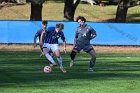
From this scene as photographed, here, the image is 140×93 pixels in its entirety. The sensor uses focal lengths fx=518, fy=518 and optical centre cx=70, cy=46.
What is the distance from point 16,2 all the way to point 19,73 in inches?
1952

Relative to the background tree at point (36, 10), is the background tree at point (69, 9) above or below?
below

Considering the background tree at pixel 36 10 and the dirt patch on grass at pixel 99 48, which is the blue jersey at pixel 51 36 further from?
the background tree at pixel 36 10

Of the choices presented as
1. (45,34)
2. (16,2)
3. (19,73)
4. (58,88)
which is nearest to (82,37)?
(45,34)

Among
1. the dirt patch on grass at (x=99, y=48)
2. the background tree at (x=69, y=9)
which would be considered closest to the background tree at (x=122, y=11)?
the background tree at (x=69, y=9)

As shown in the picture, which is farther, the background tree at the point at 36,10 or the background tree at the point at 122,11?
the background tree at the point at 122,11

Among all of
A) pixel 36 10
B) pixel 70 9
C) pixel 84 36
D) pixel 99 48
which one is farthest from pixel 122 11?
pixel 84 36

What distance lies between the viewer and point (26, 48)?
3531 cm

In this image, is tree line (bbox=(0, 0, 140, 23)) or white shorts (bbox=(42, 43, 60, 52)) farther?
tree line (bbox=(0, 0, 140, 23))

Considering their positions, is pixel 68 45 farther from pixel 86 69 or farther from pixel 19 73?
pixel 19 73

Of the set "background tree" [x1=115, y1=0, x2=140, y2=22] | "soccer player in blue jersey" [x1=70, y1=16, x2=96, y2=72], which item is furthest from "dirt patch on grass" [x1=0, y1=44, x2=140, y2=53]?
"soccer player in blue jersey" [x1=70, y1=16, x2=96, y2=72]

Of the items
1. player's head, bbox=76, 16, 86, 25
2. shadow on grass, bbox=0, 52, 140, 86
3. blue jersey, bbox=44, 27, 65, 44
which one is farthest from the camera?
player's head, bbox=76, 16, 86, 25

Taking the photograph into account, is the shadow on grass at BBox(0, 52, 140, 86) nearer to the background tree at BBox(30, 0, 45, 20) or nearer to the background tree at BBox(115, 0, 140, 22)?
the background tree at BBox(30, 0, 45, 20)

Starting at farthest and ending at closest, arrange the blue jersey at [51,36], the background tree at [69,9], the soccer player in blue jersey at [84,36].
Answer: the background tree at [69,9] → the soccer player in blue jersey at [84,36] → the blue jersey at [51,36]

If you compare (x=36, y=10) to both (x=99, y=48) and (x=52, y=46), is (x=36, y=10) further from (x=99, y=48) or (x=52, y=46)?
(x=52, y=46)
